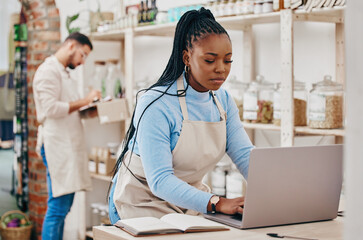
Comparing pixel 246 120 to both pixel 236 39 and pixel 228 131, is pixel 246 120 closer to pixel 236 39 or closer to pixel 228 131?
pixel 236 39

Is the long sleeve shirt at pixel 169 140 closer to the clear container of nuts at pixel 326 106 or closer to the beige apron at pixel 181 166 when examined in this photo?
the beige apron at pixel 181 166

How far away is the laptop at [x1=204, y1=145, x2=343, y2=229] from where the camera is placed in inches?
57.4

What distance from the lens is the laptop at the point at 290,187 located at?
146 cm

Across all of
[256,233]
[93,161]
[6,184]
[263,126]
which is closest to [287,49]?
[263,126]

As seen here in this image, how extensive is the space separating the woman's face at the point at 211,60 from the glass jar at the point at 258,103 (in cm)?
119

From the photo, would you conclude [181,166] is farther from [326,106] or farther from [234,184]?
[234,184]

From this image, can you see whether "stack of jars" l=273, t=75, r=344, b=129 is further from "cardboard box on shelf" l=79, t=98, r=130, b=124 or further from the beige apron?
"cardboard box on shelf" l=79, t=98, r=130, b=124

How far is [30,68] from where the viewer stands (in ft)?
15.2

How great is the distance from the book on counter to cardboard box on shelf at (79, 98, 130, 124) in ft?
7.27

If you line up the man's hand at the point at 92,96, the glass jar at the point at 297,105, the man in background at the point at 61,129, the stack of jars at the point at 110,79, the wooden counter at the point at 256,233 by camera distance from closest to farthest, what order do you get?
the wooden counter at the point at 256,233 → the glass jar at the point at 297,105 → the man in background at the point at 61,129 → the man's hand at the point at 92,96 → the stack of jars at the point at 110,79

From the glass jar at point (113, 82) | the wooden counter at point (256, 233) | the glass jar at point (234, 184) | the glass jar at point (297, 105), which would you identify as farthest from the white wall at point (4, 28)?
the wooden counter at point (256, 233)

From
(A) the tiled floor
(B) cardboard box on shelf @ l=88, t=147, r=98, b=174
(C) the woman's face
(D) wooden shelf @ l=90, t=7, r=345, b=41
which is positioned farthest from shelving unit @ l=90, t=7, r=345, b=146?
(A) the tiled floor

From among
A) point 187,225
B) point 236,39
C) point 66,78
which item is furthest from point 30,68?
point 187,225

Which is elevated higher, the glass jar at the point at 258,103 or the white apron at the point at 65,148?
the glass jar at the point at 258,103
